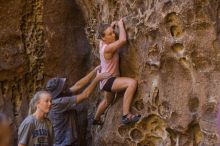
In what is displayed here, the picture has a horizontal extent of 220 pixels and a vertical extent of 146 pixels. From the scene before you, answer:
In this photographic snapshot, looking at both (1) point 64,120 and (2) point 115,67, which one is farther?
(1) point 64,120

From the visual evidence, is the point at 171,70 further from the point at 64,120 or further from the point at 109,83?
the point at 64,120

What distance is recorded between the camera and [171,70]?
169 inches

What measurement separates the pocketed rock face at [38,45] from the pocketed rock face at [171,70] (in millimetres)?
1668

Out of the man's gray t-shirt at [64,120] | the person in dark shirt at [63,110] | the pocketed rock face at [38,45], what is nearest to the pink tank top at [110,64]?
the person in dark shirt at [63,110]

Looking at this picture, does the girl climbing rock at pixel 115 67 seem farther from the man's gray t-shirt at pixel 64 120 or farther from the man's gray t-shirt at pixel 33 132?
the man's gray t-shirt at pixel 33 132

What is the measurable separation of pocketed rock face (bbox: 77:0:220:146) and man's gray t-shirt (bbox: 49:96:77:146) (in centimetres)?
50

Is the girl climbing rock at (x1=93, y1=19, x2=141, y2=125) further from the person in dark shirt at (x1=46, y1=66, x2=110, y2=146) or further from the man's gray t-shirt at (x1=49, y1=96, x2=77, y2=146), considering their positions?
the man's gray t-shirt at (x1=49, y1=96, x2=77, y2=146)

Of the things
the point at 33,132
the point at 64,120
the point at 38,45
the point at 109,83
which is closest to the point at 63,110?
the point at 64,120

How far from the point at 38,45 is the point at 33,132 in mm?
2878

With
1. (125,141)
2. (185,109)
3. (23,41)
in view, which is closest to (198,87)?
(185,109)

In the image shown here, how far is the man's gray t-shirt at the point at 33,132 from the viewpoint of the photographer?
380cm

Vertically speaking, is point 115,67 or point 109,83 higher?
point 115,67

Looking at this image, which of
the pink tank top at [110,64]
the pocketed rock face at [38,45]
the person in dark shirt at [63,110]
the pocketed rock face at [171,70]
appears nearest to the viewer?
the pocketed rock face at [171,70]

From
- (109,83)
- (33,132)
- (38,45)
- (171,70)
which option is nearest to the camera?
(33,132)
